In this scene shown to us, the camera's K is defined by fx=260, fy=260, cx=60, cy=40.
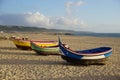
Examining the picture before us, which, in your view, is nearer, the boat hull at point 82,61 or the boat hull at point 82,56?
the boat hull at point 82,56

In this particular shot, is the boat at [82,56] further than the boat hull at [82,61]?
No

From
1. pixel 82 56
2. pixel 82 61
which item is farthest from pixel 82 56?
pixel 82 61

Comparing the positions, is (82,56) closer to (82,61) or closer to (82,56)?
(82,56)

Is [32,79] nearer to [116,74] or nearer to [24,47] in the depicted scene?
[116,74]

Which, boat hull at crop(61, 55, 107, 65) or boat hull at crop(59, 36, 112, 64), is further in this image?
boat hull at crop(61, 55, 107, 65)

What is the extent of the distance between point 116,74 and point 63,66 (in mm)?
2894

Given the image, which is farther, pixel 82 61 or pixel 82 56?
pixel 82 61

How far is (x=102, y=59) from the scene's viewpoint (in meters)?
13.6

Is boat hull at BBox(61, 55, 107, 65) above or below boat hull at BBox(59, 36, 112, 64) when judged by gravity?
below

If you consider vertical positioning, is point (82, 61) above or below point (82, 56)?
below

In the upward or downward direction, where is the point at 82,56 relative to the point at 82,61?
upward

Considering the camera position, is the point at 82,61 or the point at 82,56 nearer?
the point at 82,56

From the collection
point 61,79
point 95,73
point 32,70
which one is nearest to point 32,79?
point 61,79

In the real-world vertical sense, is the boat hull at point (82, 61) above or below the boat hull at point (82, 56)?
below
